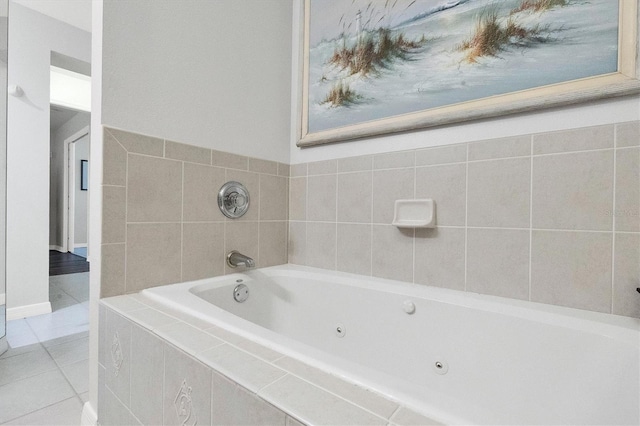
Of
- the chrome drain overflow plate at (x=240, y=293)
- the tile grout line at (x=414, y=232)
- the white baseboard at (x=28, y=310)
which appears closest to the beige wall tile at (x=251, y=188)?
the chrome drain overflow plate at (x=240, y=293)

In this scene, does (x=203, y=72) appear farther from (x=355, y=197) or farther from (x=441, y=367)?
(x=441, y=367)

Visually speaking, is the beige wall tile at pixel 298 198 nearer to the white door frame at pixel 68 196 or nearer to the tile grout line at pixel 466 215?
the tile grout line at pixel 466 215

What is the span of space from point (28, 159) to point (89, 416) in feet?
7.02

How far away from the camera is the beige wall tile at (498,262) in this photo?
934 millimetres

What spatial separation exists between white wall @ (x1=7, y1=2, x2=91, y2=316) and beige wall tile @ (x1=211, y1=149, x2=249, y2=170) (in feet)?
6.33

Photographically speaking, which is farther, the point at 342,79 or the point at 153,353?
the point at 342,79

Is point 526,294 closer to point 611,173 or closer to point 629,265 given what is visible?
point 629,265

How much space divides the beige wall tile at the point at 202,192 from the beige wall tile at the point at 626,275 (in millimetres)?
1372

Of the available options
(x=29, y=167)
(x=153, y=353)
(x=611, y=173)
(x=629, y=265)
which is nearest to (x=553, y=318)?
(x=629, y=265)

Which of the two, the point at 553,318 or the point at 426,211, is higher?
the point at 426,211

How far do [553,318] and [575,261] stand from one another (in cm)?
21

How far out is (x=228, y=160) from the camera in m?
1.28

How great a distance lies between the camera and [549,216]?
89 cm

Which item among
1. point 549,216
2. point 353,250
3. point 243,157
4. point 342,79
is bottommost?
point 353,250
